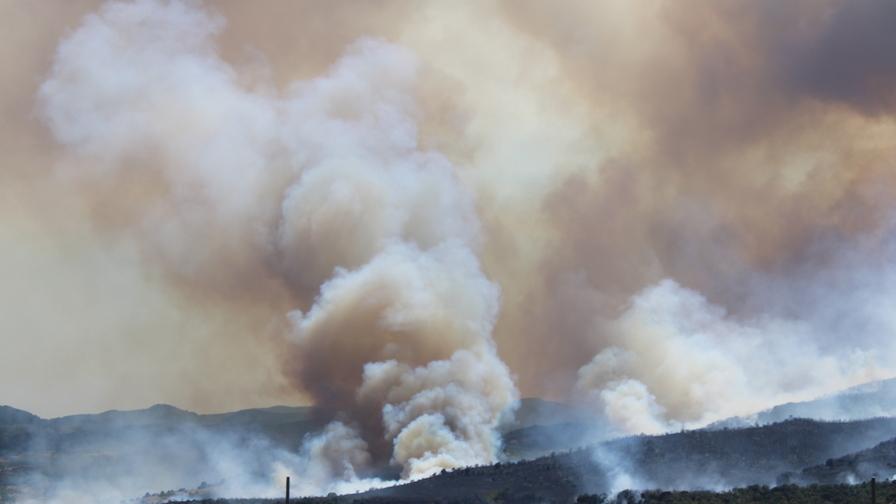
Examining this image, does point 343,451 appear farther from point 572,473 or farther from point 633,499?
point 633,499

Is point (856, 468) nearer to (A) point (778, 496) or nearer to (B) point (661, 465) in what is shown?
(A) point (778, 496)

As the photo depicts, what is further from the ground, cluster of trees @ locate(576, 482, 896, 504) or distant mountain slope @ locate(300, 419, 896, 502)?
distant mountain slope @ locate(300, 419, 896, 502)

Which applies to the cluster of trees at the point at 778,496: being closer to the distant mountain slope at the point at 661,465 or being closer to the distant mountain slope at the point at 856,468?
the distant mountain slope at the point at 856,468

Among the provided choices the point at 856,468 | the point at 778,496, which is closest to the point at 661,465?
the point at 856,468

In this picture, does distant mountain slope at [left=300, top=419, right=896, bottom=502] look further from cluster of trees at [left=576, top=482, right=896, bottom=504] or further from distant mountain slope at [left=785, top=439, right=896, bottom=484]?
cluster of trees at [left=576, top=482, right=896, bottom=504]

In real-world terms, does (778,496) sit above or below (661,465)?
below

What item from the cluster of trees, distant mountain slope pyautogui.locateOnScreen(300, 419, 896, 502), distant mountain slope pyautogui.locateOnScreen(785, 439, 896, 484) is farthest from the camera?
distant mountain slope pyautogui.locateOnScreen(300, 419, 896, 502)

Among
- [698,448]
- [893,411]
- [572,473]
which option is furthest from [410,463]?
[893,411]

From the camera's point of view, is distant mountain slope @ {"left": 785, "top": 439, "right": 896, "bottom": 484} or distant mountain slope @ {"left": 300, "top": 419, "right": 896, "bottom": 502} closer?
distant mountain slope @ {"left": 785, "top": 439, "right": 896, "bottom": 484}

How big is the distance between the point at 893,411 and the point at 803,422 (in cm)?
2332

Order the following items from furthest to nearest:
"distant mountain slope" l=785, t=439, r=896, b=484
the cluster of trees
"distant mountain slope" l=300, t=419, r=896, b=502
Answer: "distant mountain slope" l=300, t=419, r=896, b=502
"distant mountain slope" l=785, t=439, r=896, b=484
the cluster of trees

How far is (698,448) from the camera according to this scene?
171 metres

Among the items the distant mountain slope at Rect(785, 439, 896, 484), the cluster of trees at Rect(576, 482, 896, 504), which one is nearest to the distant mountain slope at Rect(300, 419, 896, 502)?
the distant mountain slope at Rect(785, 439, 896, 484)

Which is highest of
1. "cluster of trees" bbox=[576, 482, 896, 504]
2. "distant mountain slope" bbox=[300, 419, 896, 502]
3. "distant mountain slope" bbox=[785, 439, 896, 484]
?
"distant mountain slope" bbox=[300, 419, 896, 502]
